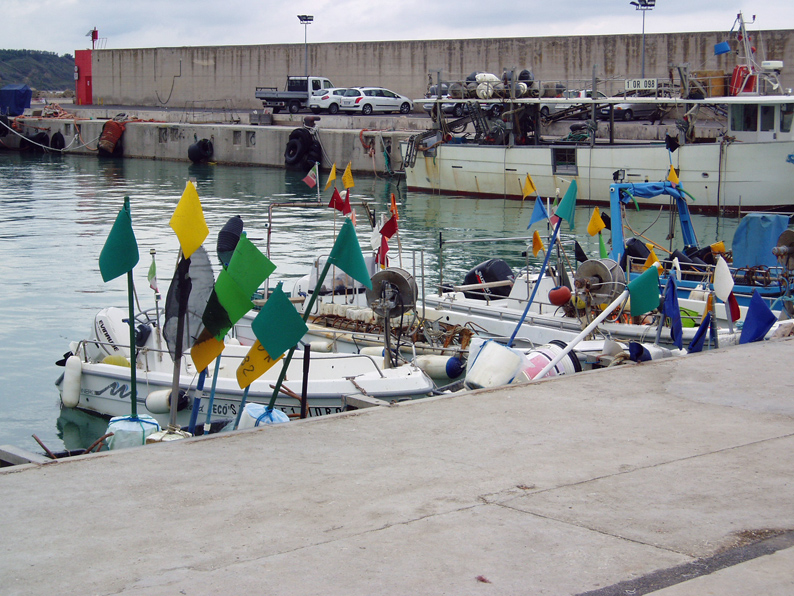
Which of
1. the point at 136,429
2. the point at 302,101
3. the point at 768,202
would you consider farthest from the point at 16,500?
the point at 302,101

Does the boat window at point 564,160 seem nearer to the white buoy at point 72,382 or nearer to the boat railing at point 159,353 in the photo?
the boat railing at point 159,353

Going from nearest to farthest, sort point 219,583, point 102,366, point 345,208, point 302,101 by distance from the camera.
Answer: point 219,583 < point 102,366 < point 345,208 < point 302,101

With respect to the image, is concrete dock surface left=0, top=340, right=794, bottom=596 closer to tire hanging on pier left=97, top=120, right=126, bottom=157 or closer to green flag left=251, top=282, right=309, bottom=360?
green flag left=251, top=282, right=309, bottom=360

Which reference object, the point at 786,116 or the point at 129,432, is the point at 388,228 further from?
the point at 786,116

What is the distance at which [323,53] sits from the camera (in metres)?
61.2

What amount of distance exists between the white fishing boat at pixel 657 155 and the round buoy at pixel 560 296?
1697 cm

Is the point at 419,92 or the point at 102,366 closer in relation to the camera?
the point at 102,366

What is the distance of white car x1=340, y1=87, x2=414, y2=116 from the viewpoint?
51844 millimetres

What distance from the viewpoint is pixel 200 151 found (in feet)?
162

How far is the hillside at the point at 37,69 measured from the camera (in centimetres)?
13700

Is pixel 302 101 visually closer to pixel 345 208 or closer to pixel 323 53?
pixel 323 53

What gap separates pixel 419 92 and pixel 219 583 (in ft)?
181

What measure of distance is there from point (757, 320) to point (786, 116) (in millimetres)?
22360

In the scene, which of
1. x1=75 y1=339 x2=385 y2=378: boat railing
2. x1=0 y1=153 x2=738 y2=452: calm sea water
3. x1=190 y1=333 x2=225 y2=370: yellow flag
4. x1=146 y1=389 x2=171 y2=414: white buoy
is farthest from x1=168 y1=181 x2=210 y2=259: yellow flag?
x1=0 y1=153 x2=738 y2=452: calm sea water
